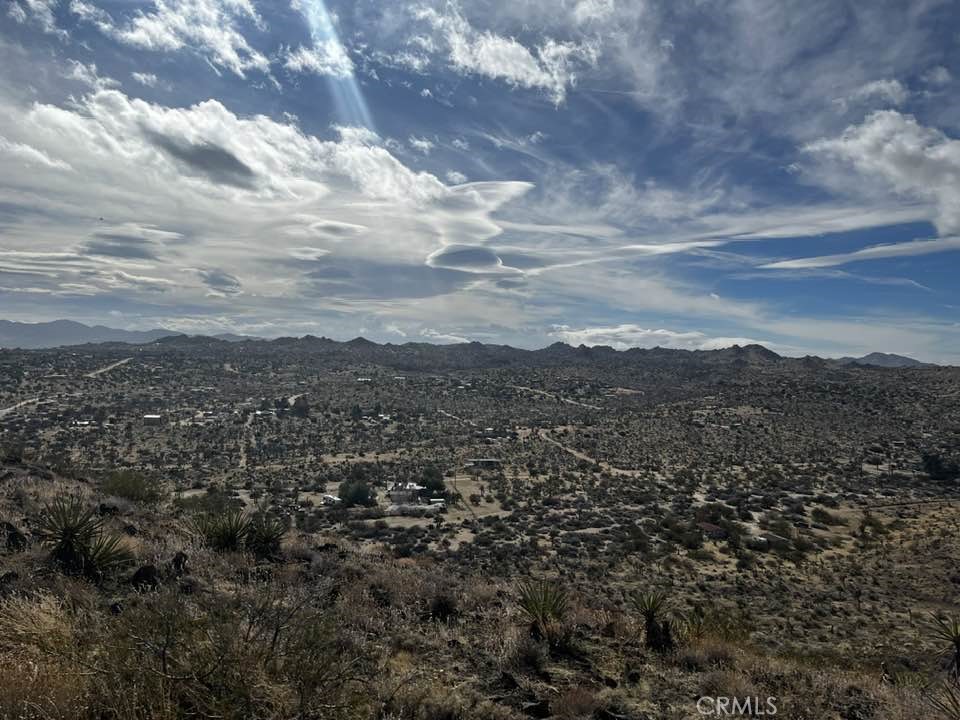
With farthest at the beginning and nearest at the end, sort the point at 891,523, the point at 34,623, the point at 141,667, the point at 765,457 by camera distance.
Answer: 1. the point at 765,457
2. the point at 891,523
3. the point at 34,623
4. the point at 141,667

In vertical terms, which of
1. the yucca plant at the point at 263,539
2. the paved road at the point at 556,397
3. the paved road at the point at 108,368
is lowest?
the paved road at the point at 556,397

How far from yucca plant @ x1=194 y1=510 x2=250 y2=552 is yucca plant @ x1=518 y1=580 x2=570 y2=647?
648 centimetres

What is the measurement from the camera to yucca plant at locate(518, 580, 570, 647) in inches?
323

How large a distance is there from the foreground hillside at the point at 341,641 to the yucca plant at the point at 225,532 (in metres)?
0.04

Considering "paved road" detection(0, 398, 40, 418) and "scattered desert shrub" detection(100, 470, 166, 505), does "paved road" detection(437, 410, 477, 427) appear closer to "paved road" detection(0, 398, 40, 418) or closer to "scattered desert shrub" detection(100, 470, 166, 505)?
"scattered desert shrub" detection(100, 470, 166, 505)

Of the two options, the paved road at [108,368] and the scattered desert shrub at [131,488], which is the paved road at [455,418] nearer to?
the scattered desert shrub at [131,488]

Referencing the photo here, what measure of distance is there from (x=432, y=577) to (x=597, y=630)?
13.1ft

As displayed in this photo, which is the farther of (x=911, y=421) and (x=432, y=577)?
(x=911, y=421)

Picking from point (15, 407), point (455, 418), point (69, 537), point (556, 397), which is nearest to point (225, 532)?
point (69, 537)

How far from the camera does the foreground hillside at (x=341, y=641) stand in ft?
14.0

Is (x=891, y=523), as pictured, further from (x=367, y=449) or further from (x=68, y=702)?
(x=367, y=449)

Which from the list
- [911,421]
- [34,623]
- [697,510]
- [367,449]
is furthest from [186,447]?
[911,421]

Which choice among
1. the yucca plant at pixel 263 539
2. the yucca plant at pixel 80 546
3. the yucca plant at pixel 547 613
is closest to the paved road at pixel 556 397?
the yucca plant at pixel 263 539

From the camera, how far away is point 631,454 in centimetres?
5588
